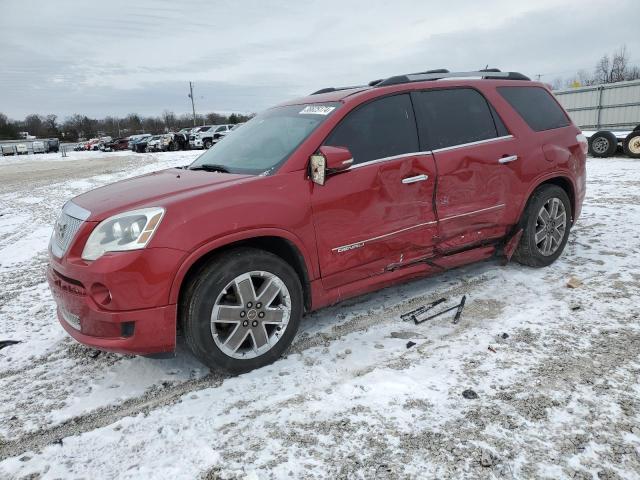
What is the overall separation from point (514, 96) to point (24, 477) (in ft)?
15.4

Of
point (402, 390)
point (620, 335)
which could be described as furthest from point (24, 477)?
point (620, 335)

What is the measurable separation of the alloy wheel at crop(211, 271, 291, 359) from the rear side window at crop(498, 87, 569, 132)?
297 centimetres

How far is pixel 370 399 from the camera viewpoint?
273cm

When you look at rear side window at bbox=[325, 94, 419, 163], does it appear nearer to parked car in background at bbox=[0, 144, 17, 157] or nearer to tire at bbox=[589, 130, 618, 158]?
tire at bbox=[589, 130, 618, 158]

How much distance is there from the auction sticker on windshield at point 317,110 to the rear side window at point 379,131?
0.53 feet

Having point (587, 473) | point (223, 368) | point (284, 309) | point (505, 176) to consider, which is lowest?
point (587, 473)

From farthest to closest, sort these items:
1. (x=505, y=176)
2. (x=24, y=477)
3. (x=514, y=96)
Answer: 1. (x=514, y=96)
2. (x=505, y=176)
3. (x=24, y=477)

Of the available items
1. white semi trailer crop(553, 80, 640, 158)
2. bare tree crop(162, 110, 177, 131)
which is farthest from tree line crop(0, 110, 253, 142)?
white semi trailer crop(553, 80, 640, 158)

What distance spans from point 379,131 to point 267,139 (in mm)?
883

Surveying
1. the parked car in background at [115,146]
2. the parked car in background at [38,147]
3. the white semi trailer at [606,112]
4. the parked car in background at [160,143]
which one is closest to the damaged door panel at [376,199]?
the white semi trailer at [606,112]

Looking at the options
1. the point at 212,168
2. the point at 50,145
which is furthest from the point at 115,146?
the point at 212,168

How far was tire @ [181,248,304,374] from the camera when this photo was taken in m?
2.85

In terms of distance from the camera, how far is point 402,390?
2.79 m

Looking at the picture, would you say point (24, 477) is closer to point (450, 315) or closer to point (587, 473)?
point (587, 473)
